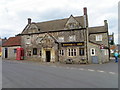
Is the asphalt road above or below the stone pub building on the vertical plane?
below

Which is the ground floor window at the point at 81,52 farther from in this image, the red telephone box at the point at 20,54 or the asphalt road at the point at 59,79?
the red telephone box at the point at 20,54

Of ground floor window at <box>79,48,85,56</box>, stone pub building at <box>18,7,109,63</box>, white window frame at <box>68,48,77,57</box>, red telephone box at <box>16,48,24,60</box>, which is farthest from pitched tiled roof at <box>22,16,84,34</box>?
white window frame at <box>68,48,77,57</box>

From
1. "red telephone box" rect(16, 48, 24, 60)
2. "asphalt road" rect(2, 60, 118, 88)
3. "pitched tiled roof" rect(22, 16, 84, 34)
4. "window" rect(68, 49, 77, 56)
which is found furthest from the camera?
"red telephone box" rect(16, 48, 24, 60)

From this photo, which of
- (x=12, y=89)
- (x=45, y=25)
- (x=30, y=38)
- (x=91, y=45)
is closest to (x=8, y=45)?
(x=30, y=38)

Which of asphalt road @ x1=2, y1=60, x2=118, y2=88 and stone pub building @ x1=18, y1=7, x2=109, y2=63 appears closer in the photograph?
asphalt road @ x1=2, y1=60, x2=118, y2=88

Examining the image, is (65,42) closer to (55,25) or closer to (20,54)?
(55,25)

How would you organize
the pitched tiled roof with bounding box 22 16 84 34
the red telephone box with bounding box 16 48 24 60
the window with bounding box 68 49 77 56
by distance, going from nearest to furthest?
the window with bounding box 68 49 77 56 < the pitched tiled roof with bounding box 22 16 84 34 < the red telephone box with bounding box 16 48 24 60

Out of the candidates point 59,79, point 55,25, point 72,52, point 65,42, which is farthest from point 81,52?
point 59,79

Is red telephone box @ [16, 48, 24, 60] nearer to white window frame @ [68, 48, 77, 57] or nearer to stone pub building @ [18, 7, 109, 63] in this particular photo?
stone pub building @ [18, 7, 109, 63]

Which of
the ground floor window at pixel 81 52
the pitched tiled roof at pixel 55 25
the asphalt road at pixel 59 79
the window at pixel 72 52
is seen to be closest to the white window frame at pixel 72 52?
the window at pixel 72 52

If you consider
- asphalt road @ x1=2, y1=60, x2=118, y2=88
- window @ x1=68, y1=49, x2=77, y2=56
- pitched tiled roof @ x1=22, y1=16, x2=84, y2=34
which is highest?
pitched tiled roof @ x1=22, y1=16, x2=84, y2=34

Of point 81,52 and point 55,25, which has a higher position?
point 55,25

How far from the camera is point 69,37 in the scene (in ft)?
82.1

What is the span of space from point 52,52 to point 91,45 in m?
8.51
